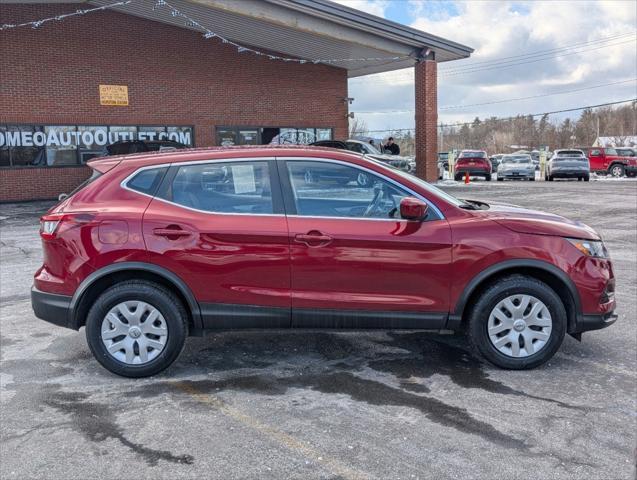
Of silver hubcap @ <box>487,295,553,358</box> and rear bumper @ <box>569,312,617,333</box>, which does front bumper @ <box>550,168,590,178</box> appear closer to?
rear bumper @ <box>569,312,617,333</box>

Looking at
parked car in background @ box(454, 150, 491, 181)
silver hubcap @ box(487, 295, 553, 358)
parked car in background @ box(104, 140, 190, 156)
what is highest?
parked car in background @ box(104, 140, 190, 156)

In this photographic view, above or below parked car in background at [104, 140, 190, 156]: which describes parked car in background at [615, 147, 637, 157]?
below

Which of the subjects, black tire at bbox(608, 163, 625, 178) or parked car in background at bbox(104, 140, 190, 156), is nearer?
parked car in background at bbox(104, 140, 190, 156)

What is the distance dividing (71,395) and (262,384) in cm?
133

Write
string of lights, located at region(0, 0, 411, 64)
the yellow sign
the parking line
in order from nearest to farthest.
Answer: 1. the parking line
2. string of lights, located at region(0, 0, 411, 64)
3. the yellow sign

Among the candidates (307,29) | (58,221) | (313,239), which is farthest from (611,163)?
(58,221)

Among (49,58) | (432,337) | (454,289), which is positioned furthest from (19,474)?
(49,58)

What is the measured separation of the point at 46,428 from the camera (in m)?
3.69

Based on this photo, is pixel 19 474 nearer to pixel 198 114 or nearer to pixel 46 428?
pixel 46 428

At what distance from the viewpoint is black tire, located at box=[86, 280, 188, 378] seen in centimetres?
441

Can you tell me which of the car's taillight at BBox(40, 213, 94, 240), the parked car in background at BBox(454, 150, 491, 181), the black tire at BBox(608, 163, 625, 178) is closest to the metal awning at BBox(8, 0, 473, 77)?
the parked car in background at BBox(454, 150, 491, 181)

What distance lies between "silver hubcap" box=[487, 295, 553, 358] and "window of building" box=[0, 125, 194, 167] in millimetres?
17033

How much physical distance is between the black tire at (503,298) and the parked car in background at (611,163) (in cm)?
3240

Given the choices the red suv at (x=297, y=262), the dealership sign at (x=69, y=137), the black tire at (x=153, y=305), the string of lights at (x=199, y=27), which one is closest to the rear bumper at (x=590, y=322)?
the red suv at (x=297, y=262)
